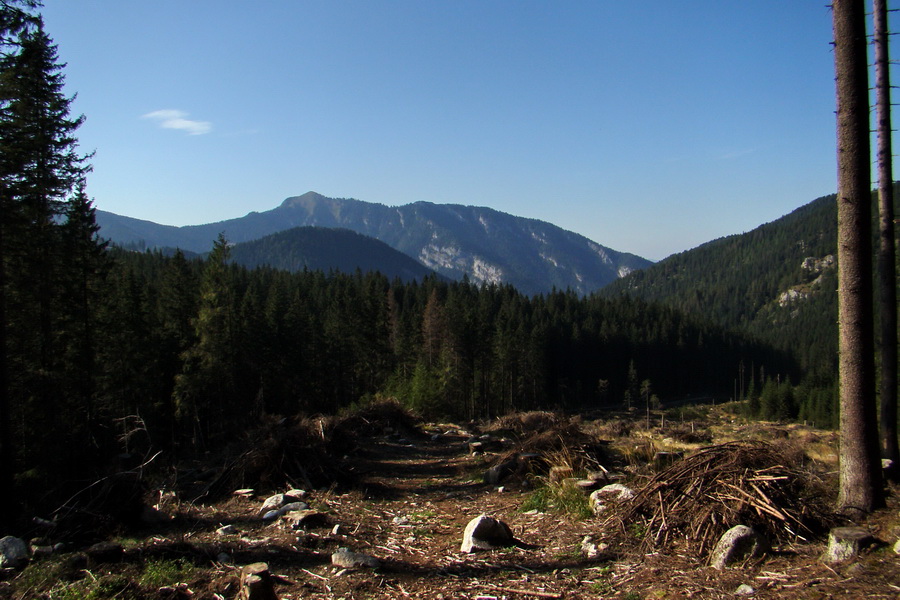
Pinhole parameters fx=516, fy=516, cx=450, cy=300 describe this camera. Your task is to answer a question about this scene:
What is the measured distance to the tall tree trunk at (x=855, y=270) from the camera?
19.5ft

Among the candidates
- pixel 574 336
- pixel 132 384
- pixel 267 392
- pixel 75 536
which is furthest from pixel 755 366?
pixel 75 536

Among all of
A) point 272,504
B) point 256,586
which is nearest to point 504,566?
point 256,586

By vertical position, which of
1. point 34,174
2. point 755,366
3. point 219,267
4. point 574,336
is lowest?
point 755,366

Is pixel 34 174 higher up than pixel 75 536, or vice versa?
pixel 34 174

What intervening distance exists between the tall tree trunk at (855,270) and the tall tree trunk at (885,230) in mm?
3114

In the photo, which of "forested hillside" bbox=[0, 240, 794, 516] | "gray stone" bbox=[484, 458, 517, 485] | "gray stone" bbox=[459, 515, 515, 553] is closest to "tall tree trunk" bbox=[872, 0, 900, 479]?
"gray stone" bbox=[484, 458, 517, 485]

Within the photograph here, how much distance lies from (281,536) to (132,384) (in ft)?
79.2

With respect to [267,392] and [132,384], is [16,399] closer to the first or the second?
[132,384]

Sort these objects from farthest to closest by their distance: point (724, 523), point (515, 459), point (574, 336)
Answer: point (574, 336), point (515, 459), point (724, 523)

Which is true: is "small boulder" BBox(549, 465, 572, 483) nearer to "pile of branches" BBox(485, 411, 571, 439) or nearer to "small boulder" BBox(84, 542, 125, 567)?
"pile of branches" BBox(485, 411, 571, 439)

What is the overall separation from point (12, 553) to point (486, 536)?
5.47m

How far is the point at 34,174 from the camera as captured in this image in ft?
58.4

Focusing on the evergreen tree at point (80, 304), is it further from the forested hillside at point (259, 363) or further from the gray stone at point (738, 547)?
the gray stone at point (738, 547)

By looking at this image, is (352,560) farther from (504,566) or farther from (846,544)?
(846,544)
